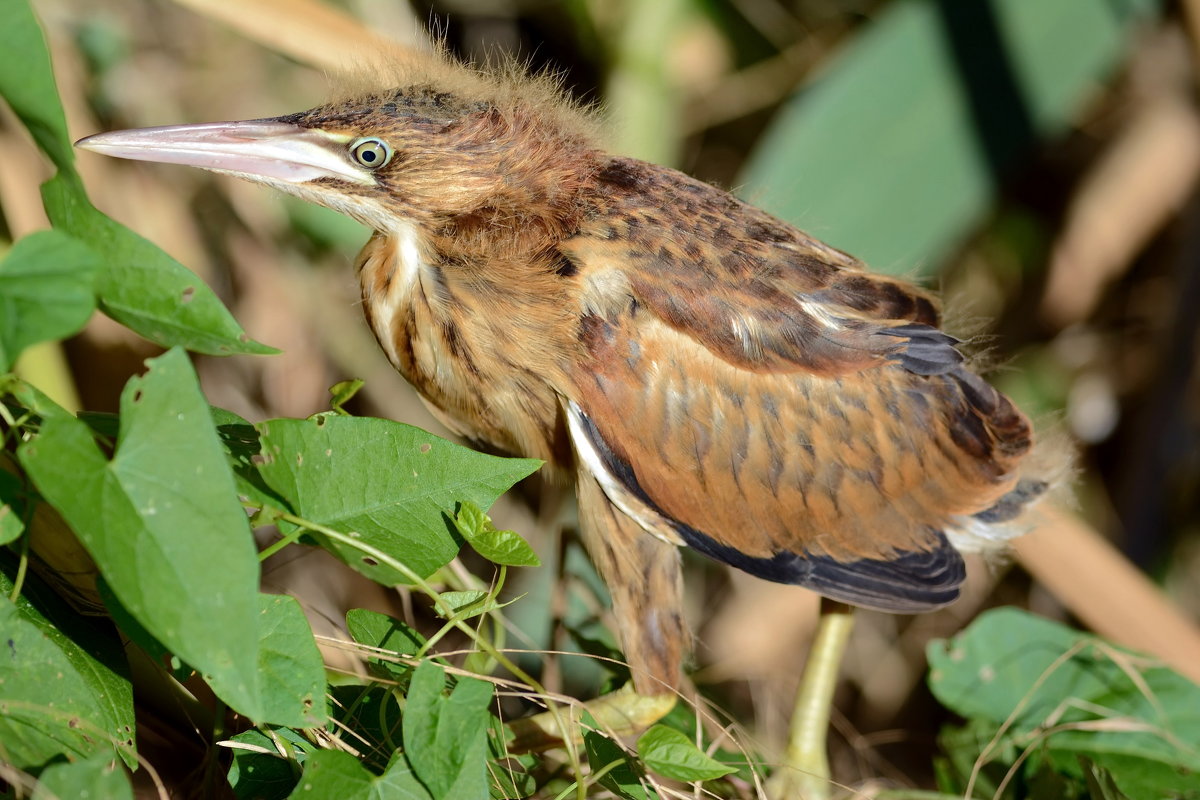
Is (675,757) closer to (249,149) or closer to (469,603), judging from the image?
(469,603)

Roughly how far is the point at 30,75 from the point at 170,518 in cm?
38

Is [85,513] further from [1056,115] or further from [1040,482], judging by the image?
[1056,115]

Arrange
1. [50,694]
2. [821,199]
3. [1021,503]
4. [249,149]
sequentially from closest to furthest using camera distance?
1. [50,694]
2. [249,149]
3. [1021,503]
4. [821,199]

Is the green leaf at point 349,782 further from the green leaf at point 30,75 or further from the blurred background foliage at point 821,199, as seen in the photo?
the blurred background foliage at point 821,199

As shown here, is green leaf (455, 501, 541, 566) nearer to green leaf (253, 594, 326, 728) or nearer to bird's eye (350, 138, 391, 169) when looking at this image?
green leaf (253, 594, 326, 728)

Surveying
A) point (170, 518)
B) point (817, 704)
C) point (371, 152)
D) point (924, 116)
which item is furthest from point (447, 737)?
point (924, 116)

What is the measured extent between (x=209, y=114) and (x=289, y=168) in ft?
4.70

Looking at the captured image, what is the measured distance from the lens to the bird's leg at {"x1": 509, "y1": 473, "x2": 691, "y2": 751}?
156 centimetres

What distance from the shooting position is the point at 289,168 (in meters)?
1.33

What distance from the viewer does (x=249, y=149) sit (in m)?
1.29

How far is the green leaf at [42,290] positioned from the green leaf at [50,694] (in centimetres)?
25

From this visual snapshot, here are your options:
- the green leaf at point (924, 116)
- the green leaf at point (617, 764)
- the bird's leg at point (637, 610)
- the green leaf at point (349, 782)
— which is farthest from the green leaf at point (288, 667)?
the green leaf at point (924, 116)

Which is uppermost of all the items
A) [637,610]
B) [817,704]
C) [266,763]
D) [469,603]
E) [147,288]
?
[147,288]

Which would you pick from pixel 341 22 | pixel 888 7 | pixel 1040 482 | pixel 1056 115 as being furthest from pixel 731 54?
pixel 1040 482
